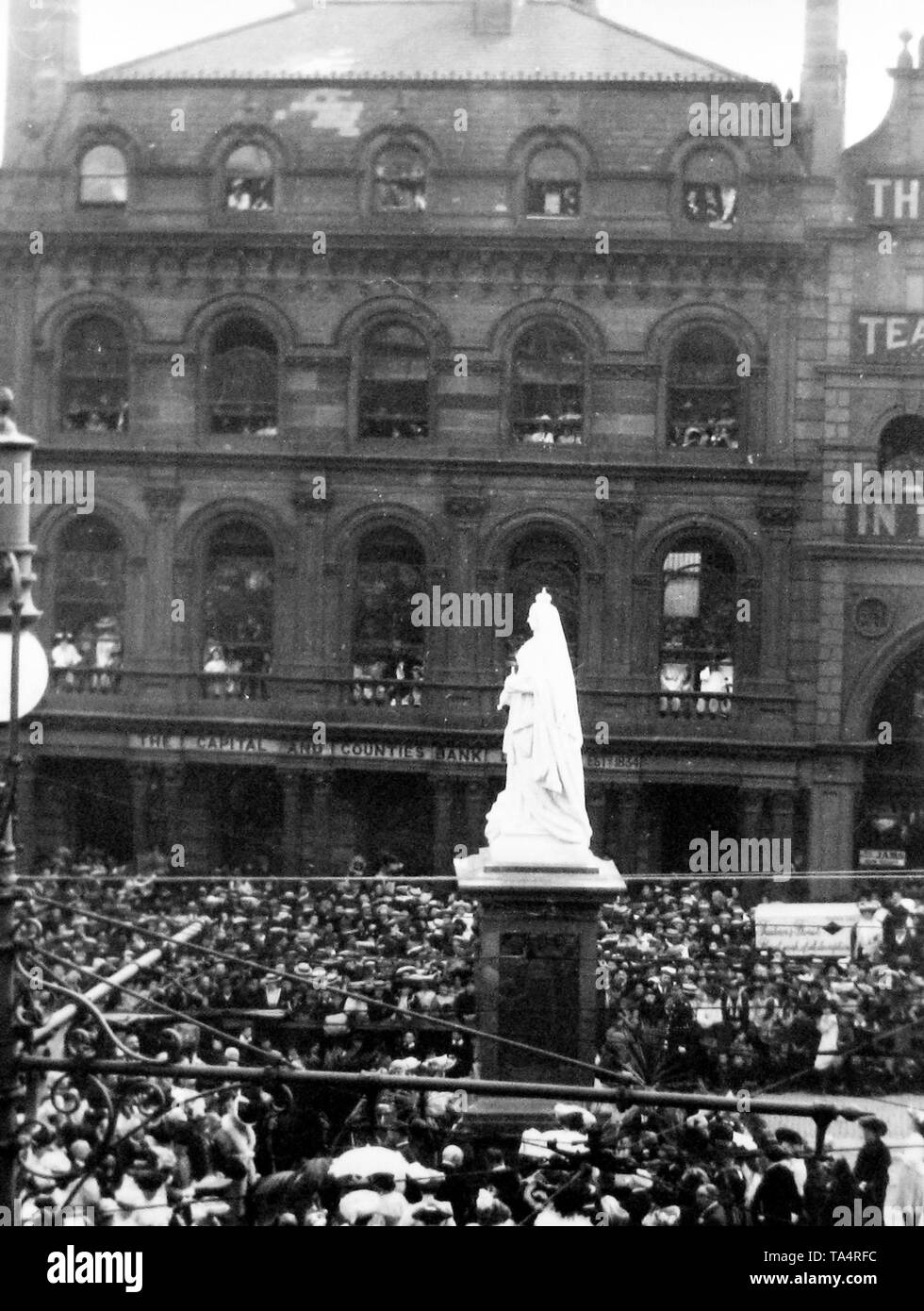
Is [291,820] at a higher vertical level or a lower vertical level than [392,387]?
lower

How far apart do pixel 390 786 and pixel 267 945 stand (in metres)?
9.70

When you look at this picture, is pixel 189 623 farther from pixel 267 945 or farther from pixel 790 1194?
pixel 790 1194

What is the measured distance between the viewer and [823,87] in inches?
1342

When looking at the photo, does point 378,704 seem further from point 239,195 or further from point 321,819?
point 239,195

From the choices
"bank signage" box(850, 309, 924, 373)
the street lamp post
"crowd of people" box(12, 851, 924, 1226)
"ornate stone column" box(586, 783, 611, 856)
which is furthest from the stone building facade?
the street lamp post

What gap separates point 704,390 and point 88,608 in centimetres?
962

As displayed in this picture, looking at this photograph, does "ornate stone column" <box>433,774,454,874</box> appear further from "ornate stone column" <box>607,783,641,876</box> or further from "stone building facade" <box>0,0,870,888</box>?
"ornate stone column" <box>607,783,641,876</box>

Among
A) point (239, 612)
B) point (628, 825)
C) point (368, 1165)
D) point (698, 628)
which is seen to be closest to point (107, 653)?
point (239, 612)

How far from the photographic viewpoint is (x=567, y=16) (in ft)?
114

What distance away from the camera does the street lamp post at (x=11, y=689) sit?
8.71m

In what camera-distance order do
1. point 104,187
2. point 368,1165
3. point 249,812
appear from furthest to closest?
point 104,187, point 249,812, point 368,1165

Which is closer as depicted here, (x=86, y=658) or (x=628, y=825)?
(x=628, y=825)

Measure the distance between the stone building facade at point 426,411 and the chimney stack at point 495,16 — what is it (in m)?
0.05
